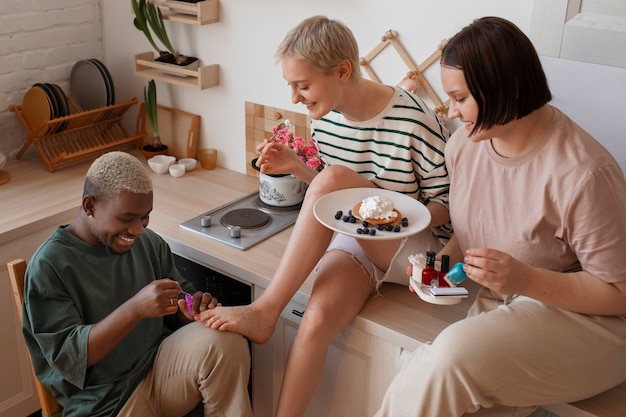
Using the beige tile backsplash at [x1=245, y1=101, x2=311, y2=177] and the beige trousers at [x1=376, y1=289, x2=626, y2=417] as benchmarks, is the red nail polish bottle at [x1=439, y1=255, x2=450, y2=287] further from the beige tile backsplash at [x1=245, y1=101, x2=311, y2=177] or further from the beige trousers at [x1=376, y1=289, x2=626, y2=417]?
the beige tile backsplash at [x1=245, y1=101, x2=311, y2=177]

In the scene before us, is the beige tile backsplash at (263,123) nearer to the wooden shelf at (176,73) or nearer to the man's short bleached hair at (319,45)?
the wooden shelf at (176,73)

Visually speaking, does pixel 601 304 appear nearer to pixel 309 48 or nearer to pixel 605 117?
pixel 605 117

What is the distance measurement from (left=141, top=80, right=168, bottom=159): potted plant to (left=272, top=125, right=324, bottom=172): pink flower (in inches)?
24.3

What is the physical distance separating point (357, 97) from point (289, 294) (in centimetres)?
50

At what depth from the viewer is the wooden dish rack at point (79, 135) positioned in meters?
2.47

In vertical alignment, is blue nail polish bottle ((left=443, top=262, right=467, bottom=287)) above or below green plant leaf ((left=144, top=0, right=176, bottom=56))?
Answer: below

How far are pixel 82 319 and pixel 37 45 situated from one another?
1284mm

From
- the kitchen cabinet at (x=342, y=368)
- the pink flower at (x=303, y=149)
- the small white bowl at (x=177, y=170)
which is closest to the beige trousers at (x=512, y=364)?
the kitchen cabinet at (x=342, y=368)

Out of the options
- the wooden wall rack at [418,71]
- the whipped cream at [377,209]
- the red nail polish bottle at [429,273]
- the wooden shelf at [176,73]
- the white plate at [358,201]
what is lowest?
the red nail polish bottle at [429,273]

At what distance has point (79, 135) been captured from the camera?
8.64 feet

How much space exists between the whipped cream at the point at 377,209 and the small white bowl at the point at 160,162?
1079 millimetres

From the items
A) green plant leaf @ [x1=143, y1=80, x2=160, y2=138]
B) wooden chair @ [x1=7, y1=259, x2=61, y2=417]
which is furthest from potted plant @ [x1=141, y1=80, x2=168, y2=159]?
wooden chair @ [x1=7, y1=259, x2=61, y2=417]

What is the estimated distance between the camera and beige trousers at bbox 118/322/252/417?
1.61m

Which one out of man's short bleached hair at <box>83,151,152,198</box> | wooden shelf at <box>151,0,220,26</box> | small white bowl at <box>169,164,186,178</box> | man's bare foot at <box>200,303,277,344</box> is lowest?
man's bare foot at <box>200,303,277,344</box>
